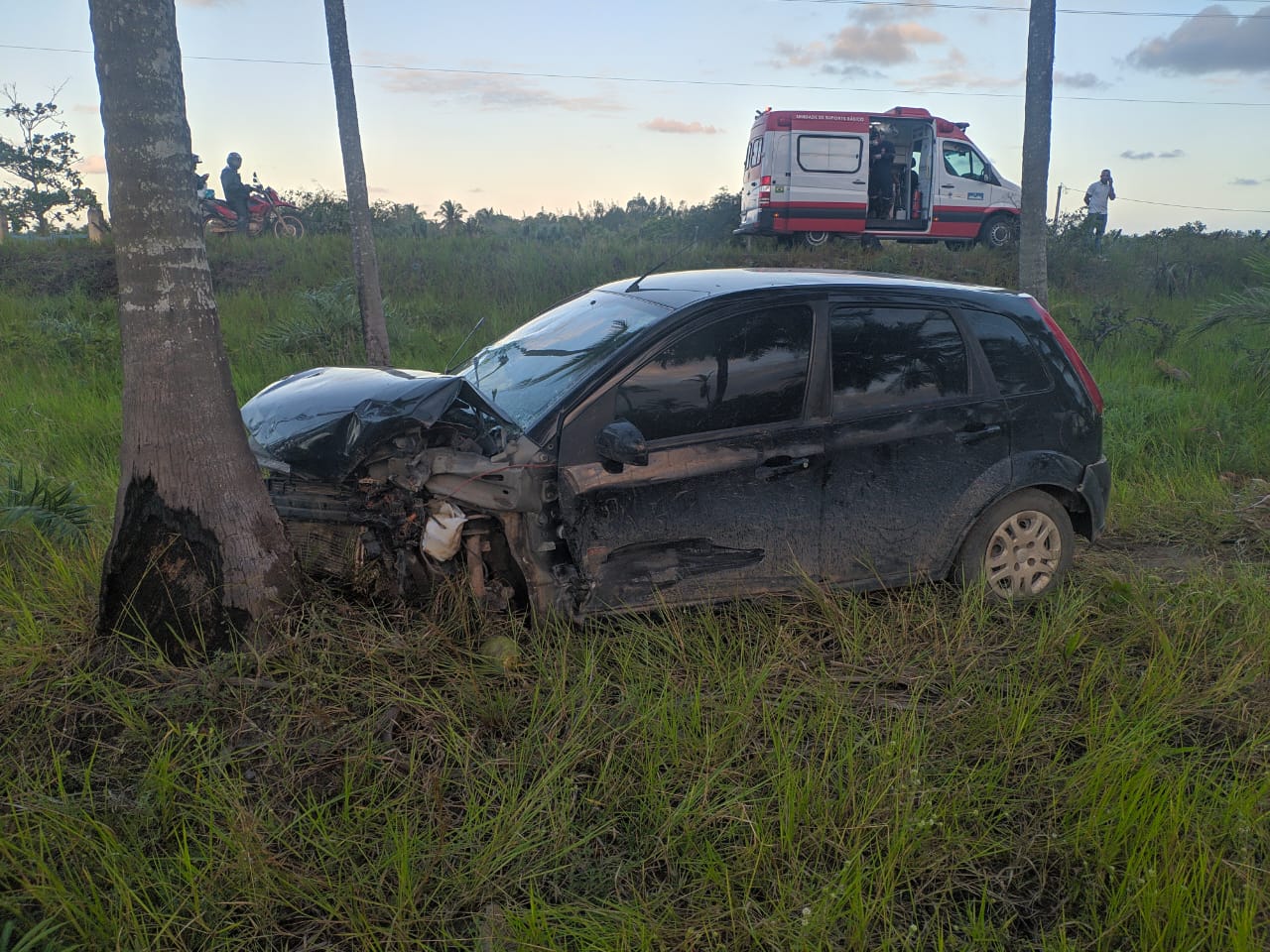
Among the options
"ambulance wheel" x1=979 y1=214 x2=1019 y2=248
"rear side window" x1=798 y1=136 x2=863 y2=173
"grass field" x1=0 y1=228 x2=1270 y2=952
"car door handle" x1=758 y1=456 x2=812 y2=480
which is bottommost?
"grass field" x1=0 y1=228 x2=1270 y2=952

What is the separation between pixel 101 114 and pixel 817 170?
1619 centimetres

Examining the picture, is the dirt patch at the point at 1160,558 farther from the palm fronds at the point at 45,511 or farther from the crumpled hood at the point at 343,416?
the palm fronds at the point at 45,511

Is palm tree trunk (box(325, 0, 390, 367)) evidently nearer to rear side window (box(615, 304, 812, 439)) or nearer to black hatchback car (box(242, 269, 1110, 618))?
black hatchback car (box(242, 269, 1110, 618))

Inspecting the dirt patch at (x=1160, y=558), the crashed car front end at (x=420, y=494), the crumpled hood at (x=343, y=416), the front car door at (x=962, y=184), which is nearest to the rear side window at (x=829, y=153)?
the front car door at (x=962, y=184)

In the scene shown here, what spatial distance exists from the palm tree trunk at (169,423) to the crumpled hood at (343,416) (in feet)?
0.86

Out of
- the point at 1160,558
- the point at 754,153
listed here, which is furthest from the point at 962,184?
the point at 1160,558

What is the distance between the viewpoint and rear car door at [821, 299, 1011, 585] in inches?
164

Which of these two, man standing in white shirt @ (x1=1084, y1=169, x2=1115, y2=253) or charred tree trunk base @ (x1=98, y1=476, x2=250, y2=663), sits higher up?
man standing in white shirt @ (x1=1084, y1=169, x2=1115, y2=253)

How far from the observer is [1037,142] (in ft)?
33.7

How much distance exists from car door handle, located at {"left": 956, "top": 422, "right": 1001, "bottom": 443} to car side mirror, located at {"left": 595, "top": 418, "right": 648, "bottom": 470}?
1.71 meters

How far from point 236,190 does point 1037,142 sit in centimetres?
1359

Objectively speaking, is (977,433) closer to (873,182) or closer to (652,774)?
(652,774)

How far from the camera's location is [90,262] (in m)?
13.0

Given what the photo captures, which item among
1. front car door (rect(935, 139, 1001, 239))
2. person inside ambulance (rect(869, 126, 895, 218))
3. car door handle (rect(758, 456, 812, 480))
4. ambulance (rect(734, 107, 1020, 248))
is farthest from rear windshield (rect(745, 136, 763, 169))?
car door handle (rect(758, 456, 812, 480))
